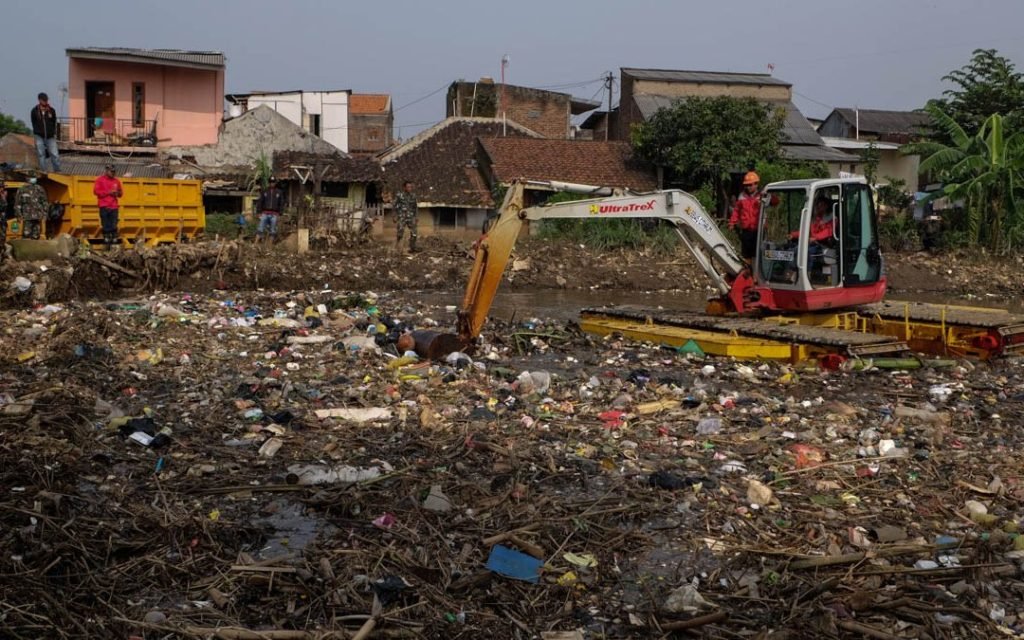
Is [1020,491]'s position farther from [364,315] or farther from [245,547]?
[364,315]

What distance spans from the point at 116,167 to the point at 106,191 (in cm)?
1299

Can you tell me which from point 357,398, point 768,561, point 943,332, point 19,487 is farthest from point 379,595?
point 943,332

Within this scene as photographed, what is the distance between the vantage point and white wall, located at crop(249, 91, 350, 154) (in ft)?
130

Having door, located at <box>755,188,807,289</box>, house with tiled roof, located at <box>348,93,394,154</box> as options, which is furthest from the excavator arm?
house with tiled roof, located at <box>348,93,394,154</box>

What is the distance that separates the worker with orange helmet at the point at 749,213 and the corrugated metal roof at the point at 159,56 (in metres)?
25.3

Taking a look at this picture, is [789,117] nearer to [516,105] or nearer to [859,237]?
[516,105]

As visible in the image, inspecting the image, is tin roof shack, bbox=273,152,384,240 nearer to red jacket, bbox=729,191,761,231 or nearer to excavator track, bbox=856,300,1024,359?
red jacket, bbox=729,191,761,231

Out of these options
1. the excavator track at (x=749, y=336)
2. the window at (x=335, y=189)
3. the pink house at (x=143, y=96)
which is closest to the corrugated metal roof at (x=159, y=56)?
the pink house at (x=143, y=96)

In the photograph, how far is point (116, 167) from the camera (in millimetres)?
29203

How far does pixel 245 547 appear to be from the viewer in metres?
4.90

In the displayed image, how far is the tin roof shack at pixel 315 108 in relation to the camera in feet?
130

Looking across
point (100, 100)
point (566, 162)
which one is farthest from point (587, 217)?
point (100, 100)

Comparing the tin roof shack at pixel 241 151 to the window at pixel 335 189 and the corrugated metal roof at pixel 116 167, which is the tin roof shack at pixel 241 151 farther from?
the window at pixel 335 189

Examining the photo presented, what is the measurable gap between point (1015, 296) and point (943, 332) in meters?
13.7
